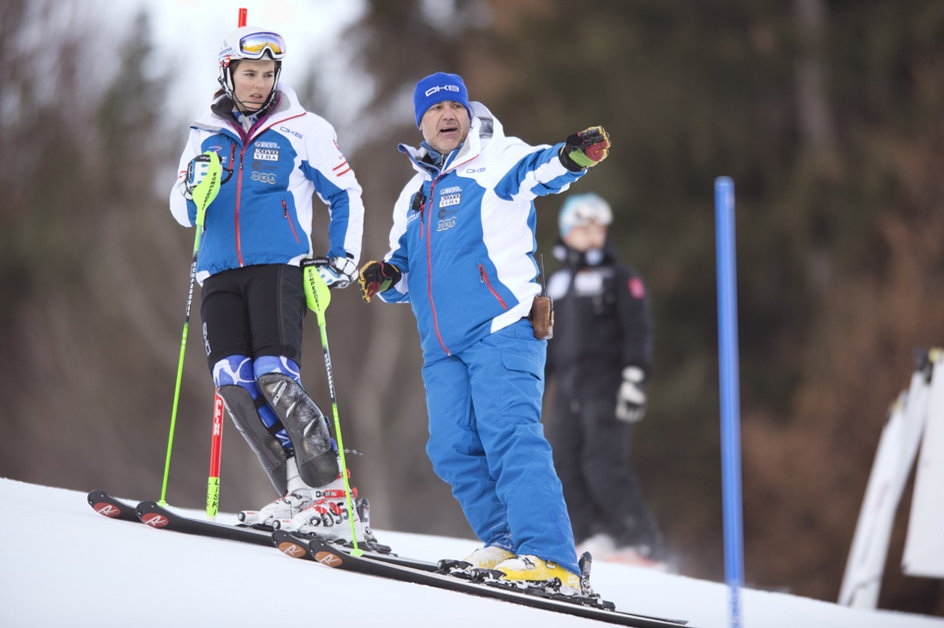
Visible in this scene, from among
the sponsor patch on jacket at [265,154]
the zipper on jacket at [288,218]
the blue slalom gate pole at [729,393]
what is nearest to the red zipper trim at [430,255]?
the zipper on jacket at [288,218]

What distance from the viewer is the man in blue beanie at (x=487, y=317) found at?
4.30m

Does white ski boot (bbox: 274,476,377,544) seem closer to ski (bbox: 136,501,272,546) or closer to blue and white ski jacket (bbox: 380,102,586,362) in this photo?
ski (bbox: 136,501,272,546)

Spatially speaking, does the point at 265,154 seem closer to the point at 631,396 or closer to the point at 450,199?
the point at 450,199

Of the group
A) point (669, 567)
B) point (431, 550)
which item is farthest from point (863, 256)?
point (431, 550)

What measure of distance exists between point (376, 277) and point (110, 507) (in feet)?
4.58

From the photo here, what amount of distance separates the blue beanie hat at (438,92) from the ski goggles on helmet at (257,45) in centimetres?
60

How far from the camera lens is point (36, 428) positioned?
22781 millimetres

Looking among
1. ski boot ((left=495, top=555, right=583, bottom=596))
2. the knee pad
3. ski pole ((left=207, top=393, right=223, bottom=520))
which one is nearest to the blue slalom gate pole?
ski boot ((left=495, top=555, right=583, bottom=596))

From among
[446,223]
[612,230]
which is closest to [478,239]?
[446,223]

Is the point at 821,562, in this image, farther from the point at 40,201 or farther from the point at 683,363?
the point at 40,201

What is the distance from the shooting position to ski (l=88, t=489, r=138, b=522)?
192 inches

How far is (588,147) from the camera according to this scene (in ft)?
13.8

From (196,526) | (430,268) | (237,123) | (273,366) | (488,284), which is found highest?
(237,123)

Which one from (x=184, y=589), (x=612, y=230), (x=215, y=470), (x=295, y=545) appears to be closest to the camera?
(x=184, y=589)
